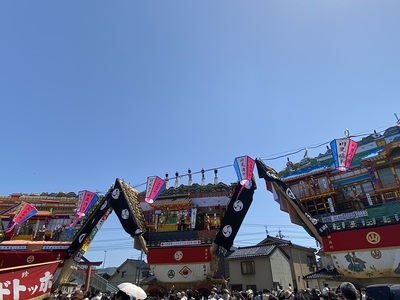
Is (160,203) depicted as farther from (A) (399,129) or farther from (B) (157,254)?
(A) (399,129)

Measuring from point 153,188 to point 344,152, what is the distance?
11.7 m

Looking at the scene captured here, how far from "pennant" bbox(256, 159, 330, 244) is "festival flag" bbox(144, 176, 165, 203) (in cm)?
671

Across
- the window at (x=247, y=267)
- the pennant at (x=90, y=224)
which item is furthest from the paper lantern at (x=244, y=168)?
the window at (x=247, y=267)

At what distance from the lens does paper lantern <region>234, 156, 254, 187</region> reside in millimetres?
15195

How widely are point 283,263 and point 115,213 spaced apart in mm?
21974

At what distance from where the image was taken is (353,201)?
21.0m

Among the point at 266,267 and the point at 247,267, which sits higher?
the point at 247,267

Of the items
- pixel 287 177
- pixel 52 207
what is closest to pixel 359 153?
pixel 287 177

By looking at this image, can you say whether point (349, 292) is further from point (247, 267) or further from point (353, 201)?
point (247, 267)

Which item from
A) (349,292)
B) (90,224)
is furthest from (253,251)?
(349,292)

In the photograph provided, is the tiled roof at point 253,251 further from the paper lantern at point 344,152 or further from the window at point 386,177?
the paper lantern at point 344,152

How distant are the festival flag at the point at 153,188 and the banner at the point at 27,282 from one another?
1003 cm

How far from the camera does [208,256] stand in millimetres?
15594

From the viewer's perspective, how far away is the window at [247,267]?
93.7ft
